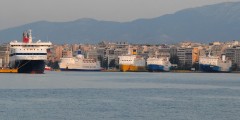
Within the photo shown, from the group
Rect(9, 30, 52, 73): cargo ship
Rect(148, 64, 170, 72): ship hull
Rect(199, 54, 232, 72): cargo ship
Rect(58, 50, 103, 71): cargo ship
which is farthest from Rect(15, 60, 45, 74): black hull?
Rect(58, 50, 103, 71): cargo ship

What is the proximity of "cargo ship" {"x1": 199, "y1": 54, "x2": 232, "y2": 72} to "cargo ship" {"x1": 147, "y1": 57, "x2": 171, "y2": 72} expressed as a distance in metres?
6.99

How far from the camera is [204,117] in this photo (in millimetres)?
36000

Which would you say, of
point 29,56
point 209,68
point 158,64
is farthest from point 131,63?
point 29,56

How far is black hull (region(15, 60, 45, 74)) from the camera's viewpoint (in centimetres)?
9979

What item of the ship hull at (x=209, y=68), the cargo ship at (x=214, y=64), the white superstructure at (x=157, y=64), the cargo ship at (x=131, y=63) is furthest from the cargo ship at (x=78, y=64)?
the cargo ship at (x=214, y=64)

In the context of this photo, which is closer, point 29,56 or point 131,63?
point 29,56

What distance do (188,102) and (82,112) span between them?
967cm

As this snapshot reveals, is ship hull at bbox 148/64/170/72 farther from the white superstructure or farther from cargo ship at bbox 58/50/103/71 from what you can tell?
cargo ship at bbox 58/50/103/71

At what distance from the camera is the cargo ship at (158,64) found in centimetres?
15850

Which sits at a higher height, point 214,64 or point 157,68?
point 214,64

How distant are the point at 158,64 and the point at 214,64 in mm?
10981

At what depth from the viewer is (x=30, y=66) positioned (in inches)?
3930

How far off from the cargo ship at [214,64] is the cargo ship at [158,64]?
6.99m

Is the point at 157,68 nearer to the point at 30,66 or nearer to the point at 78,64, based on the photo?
the point at 78,64
